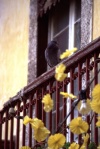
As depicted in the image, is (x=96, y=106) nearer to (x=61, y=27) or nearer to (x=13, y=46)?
(x=61, y=27)

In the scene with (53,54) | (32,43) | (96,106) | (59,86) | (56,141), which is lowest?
(56,141)

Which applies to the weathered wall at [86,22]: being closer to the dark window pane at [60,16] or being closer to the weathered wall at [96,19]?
the weathered wall at [96,19]

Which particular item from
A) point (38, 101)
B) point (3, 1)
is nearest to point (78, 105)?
point (38, 101)

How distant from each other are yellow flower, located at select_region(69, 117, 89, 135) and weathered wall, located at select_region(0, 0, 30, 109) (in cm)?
453

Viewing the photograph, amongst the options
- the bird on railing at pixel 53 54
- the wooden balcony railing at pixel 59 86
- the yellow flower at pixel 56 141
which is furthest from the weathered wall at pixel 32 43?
the yellow flower at pixel 56 141

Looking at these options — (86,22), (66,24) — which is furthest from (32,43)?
(86,22)

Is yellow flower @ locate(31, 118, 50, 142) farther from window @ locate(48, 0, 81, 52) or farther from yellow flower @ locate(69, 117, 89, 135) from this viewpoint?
window @ locate(48, 0, 81, 52)

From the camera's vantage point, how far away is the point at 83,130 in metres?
4.65

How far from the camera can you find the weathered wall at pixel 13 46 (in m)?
9.40

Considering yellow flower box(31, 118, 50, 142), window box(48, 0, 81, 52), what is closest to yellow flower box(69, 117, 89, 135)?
yellow flower box(31, 118, 50, 142)

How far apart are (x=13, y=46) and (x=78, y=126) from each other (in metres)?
5.30

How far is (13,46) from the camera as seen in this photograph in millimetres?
9836

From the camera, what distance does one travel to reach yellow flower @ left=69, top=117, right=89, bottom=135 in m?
4.63

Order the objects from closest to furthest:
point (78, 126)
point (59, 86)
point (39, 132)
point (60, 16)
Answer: point (78, 126) < point (39, 132) < point (59, 86) < point (60, 16)
